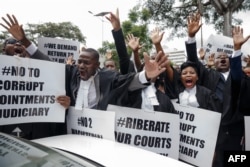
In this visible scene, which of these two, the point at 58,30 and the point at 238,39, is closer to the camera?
the point at 238,39

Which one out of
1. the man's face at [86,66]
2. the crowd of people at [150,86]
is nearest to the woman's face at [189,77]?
the crowd of people at [150,86]

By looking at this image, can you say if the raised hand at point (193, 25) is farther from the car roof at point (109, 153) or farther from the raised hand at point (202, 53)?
the raised hand at point (202, 53)

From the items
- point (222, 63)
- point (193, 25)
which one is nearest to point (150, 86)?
point (193, 25)

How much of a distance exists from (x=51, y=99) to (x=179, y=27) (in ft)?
47.9

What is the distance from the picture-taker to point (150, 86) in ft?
11.4

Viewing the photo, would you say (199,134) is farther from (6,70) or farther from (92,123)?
(6,70)

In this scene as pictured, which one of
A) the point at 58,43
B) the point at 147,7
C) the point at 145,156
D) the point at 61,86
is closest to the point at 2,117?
the point at 61,86

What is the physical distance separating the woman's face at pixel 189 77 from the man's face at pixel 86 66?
1.01 metres

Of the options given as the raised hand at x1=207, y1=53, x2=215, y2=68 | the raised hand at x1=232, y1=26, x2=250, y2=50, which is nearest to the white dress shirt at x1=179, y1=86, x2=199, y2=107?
the raised hand at x1=232, y1=26, x2=250, y2=50

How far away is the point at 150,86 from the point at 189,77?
59cm

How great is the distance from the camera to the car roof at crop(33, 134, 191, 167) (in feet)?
6.97

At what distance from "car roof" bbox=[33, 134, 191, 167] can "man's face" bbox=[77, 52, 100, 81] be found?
0.98m

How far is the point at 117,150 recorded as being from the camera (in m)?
2.43

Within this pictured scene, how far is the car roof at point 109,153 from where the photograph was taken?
6.97 ft
